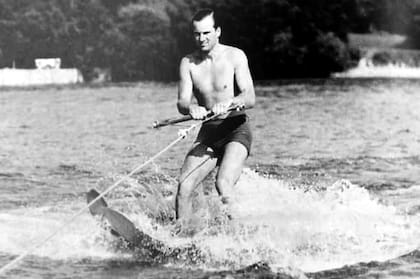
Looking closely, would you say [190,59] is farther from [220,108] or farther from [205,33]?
[220,108]

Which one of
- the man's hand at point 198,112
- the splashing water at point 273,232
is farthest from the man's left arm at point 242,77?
the splashing water at point 273,232

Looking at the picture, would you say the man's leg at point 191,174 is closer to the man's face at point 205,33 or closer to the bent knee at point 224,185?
the bent knee at point 224,185

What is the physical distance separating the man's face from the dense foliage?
42437 mm

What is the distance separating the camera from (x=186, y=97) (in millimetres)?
7691

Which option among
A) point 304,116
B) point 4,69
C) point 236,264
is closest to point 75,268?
point 236,264

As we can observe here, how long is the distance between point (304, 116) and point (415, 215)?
626 inches

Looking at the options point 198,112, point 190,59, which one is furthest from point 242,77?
point 198,112

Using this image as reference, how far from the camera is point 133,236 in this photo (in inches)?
303

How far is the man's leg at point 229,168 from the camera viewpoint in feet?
24.7

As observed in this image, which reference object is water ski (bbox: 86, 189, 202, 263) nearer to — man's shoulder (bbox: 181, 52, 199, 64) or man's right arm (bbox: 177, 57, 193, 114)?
man's right arm (bbox: 177, 57, 193, 114)

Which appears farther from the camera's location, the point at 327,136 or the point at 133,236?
the point at 327,136

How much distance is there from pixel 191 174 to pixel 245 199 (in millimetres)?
1504

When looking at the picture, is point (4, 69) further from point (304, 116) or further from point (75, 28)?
point (304, 116)

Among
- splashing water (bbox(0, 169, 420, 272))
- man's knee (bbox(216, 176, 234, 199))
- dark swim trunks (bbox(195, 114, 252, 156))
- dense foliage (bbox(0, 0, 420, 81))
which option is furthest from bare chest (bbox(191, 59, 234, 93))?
dense foliage (bbox(0, 0, 420, 81))
